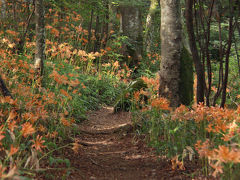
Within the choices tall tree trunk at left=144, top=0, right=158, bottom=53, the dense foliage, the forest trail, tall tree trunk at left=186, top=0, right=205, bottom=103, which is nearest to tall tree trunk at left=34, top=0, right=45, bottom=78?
the dense foliage

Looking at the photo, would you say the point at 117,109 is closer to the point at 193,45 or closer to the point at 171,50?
the point at 171,50

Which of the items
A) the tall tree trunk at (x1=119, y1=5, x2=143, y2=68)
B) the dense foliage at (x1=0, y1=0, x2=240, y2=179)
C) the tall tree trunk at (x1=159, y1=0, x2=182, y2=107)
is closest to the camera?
the dense foliage at (x1=0, y1=0, x2=240, y2=179)

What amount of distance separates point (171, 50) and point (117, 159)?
7.60 ft

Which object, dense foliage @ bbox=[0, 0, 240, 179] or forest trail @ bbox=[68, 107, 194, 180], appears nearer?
dense foliage @ bbox=[0, 0, 240, 179]

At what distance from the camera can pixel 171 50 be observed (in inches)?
187

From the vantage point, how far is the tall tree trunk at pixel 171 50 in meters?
4.72

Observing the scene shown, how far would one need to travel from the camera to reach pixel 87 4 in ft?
23.7

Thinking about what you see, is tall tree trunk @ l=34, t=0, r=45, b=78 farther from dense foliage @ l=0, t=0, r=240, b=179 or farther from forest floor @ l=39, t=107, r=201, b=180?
forest floor @ l=39, t=107, r=201, b=180

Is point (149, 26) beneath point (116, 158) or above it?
above

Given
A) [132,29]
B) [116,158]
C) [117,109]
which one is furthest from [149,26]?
[116,158]

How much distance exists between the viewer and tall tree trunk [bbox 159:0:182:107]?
15.5 feet

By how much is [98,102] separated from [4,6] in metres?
4.42

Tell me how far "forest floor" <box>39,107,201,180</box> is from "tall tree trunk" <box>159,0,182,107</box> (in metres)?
1.00

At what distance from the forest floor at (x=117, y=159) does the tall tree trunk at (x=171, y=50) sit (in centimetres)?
100
